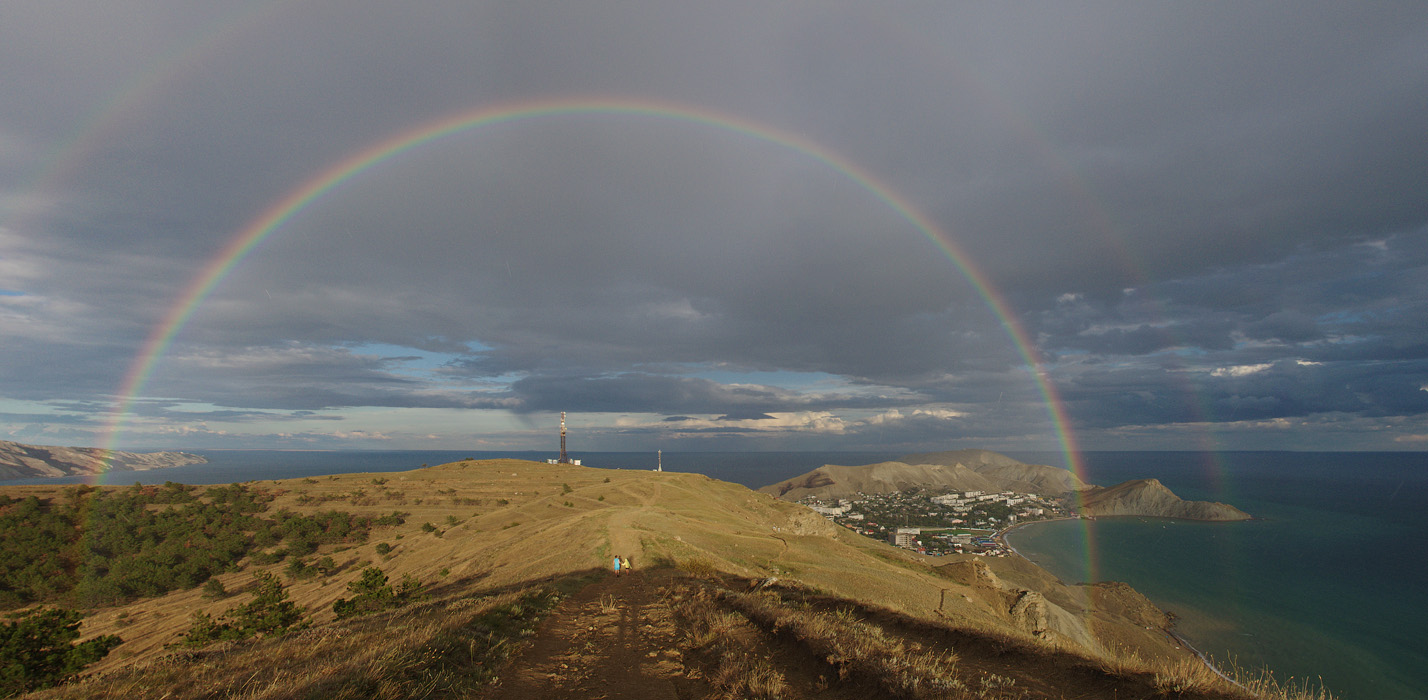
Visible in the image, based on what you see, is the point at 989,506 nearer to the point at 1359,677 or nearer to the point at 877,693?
the point at 1359,677

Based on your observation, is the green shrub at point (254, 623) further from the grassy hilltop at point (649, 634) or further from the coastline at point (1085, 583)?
the coastline at point (1085, 583)

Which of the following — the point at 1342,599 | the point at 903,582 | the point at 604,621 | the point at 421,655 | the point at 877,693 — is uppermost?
the point at 421,655

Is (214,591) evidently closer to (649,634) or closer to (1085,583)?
(649,634)

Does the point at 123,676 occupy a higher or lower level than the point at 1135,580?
higher

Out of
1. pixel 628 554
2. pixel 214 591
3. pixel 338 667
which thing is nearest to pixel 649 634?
pixel 338 667

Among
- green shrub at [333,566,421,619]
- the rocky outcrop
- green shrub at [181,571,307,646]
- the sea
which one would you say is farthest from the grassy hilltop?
the rocky outcrop

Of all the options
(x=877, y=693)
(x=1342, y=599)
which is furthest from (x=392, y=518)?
(x=1342, y=599)

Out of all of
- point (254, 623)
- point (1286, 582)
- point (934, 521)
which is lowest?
point (1286, 582)
